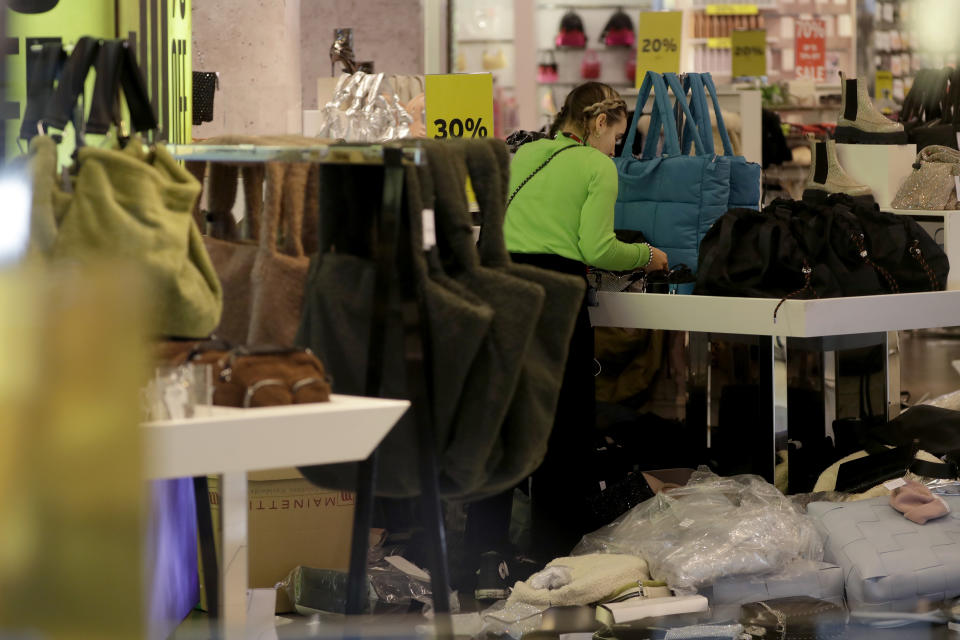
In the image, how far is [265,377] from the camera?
162cm

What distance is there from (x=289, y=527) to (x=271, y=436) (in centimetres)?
198

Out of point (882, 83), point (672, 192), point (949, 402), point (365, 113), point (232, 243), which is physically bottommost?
point (949, 402)

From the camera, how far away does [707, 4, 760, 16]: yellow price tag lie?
12.7 metres

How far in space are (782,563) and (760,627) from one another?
0.26 metres

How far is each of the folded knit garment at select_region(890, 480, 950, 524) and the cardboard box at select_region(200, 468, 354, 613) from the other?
1538mm

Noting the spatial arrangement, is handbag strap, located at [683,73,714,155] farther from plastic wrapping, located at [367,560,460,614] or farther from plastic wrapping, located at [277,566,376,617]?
plastic wrapping, located at [277,566,376,617]

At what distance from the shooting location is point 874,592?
10.7 ft

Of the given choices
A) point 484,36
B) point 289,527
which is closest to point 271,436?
point 289,527

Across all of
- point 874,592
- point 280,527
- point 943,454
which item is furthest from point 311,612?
point 943,454

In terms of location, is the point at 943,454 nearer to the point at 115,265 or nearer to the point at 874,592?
the point at 874,592

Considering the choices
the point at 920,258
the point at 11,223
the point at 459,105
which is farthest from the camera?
the point at 459,105

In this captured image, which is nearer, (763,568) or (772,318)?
(763,568)

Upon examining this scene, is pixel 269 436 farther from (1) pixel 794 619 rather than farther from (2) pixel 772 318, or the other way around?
(2) pixel 772 318

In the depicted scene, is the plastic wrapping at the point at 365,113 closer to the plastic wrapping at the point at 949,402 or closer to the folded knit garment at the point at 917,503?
the folded knit garment at the point at 917,503
